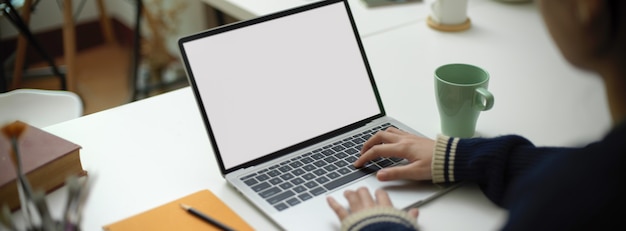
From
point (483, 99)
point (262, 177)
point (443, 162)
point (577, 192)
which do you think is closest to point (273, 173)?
point (262, 177)

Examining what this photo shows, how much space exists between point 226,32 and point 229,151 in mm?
185

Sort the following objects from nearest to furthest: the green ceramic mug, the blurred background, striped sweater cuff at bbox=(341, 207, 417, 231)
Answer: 1. striped sweater cuff at bbox=(341, 207, 417, 231)
2. the green ceramic mug
3. the blurred background

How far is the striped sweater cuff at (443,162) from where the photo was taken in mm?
882

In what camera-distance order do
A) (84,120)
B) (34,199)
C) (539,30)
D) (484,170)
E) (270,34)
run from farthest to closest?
(539,30), (84,120), (270,34), (484,170), (34,199)

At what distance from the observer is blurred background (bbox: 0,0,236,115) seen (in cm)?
273

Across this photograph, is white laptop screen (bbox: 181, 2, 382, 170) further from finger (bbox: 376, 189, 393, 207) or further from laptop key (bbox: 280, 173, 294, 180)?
finger (bbox: 376, 189, 393, 207)

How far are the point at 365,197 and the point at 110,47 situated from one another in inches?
112

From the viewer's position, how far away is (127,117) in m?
1.12

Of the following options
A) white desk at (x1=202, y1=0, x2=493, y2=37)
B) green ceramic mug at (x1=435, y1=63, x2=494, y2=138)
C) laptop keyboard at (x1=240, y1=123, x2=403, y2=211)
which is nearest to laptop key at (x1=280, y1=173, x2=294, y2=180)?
laptop keyboard at (x1=240, y1=123, x2=403, y2=211)

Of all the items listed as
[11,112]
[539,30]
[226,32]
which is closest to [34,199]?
[226,32]

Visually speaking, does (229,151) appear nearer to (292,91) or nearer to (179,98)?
(292,91)

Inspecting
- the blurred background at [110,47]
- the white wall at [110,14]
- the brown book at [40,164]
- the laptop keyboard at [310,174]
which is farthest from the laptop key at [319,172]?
the white wall at [110,14]

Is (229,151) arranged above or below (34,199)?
below

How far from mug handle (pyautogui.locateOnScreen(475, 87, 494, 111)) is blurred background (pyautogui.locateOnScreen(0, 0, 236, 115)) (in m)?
1.49
